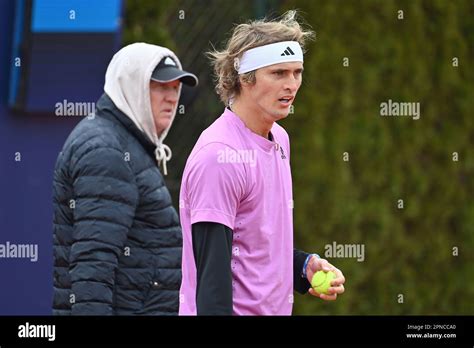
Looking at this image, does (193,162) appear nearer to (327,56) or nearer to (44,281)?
(44,281)

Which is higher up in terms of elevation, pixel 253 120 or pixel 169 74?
pixel 169 74

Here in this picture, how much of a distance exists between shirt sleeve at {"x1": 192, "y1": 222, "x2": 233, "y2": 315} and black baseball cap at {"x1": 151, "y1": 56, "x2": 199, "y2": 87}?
1.05 meters

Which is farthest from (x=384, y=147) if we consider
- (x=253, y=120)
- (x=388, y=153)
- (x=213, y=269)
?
(x=213, y=269)

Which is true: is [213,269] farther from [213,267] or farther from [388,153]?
[388,153]

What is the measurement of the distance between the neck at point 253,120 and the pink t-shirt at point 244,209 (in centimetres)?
2

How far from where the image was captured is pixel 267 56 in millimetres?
3588

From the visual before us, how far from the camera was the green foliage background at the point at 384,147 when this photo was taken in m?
5.79

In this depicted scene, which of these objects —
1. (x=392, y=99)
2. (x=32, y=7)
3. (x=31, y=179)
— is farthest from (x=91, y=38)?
(x=392, y=99)

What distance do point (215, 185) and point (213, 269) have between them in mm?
261

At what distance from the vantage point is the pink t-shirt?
336 cm

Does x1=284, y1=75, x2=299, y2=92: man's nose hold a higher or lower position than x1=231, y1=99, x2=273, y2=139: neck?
higher

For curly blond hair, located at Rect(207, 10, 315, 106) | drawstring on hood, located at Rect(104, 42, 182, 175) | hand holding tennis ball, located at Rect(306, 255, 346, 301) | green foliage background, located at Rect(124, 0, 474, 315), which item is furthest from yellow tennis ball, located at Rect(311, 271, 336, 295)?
green foliage background, located at Rect(124, 0, 474, 315)

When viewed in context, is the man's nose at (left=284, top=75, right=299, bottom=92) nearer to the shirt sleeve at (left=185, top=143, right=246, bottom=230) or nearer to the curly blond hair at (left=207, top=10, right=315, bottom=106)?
the curly blond hair at (left=207, top=10, right=315, bottom=106)

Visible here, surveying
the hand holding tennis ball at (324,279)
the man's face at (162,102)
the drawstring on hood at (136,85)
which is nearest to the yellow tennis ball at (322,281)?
the hand holding tennis ball at (324,279)
